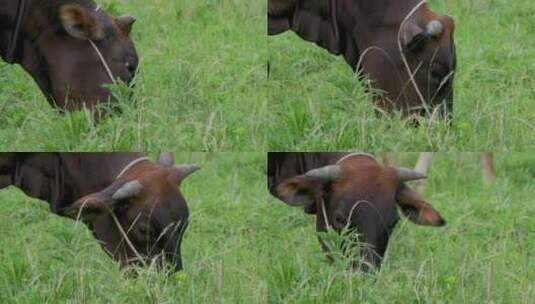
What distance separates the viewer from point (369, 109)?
9.31 metres

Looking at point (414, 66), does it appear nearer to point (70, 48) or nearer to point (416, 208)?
point (416, 208)

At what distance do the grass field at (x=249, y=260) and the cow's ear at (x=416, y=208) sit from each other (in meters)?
0.06

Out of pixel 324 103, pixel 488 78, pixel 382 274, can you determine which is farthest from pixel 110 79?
pixel 488 78

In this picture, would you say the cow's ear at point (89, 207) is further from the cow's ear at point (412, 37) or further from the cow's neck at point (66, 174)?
the cow's ear at point (412, 37)

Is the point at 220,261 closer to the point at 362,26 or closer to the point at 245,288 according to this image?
the point at 245,288

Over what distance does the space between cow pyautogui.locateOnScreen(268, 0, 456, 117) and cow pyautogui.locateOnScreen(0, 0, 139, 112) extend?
42.2 inches

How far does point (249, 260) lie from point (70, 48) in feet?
4.55

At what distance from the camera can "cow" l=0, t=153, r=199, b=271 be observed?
9.09 metres

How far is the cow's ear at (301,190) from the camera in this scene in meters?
9.13

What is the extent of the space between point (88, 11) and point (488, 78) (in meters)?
2.42

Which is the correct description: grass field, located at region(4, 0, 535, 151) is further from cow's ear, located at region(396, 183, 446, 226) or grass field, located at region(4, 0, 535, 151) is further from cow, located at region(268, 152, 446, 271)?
cow's ear, located at region(396, 183, 446, 226)

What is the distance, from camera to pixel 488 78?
10.7 m

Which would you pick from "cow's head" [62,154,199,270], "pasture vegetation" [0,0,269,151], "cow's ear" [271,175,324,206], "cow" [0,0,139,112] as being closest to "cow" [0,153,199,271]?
"cow's head" [62,154,199,270]

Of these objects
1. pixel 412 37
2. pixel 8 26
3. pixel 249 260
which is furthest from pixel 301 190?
pixel 8 26
